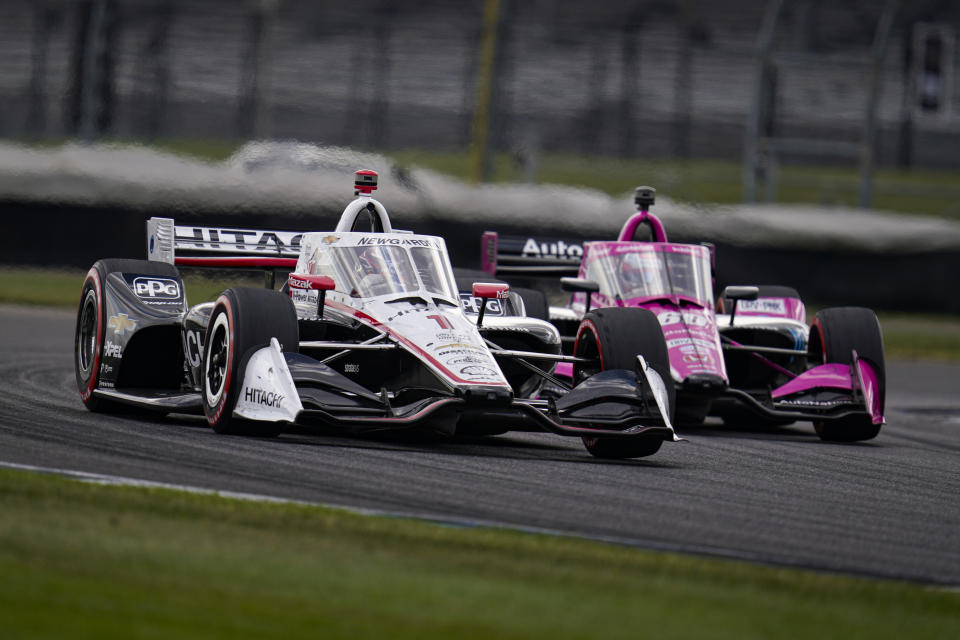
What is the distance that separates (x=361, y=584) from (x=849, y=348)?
7.20 meters

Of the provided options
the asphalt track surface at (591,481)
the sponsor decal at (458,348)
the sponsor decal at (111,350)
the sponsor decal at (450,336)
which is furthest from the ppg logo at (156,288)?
the sponsor decal at (458,348)

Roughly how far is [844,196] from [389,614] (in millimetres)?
21914

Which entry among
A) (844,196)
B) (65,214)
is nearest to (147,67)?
(65,214)

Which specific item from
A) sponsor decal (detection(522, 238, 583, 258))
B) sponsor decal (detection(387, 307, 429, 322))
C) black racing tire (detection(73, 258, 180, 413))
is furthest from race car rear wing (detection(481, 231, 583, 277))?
sponsor decal (detection(387, 307, 429, 322))

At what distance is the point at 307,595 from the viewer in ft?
15.4

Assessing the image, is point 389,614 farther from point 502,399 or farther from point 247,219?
point 247,219

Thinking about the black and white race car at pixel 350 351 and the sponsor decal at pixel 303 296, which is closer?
the black and white race car at pixel 350 351

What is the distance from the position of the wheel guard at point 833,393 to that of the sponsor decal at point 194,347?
12.8 ft

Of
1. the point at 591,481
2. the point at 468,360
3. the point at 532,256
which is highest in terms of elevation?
the point at 532,256

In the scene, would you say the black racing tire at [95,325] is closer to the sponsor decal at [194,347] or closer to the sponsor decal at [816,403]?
the sponsor decal at [194,347]

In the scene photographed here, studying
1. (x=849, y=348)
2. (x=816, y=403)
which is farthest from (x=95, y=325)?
(x=849, y=348)

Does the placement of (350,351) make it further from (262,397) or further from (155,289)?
(155,289)

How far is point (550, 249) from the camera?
539 inches

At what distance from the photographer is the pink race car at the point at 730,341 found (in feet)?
35.8
